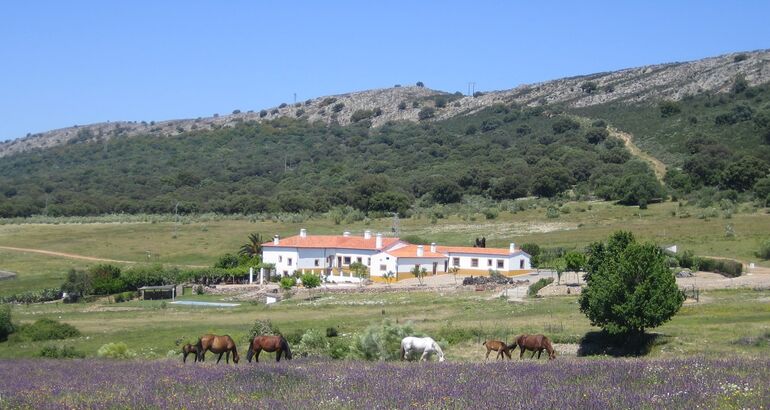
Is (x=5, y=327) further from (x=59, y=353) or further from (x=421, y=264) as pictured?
(x=421, y=264)

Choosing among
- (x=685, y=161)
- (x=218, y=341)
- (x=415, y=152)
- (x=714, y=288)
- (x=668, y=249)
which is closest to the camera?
(x=218, y=341)

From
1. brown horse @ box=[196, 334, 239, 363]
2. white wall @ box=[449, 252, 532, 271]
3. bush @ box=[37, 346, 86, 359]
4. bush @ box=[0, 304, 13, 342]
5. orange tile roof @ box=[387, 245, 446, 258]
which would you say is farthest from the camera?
orange tile roof @ box=[387, 245, 446, 258]

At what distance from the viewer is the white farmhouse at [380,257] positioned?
76.7 m

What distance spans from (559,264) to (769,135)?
81501 mm

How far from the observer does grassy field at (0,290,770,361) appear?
34031 millimetres

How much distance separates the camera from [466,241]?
306ft

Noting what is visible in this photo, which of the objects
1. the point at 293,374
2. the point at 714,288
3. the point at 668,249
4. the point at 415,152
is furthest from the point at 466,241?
the point at 415,152

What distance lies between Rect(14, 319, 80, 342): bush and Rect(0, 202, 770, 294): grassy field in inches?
1222

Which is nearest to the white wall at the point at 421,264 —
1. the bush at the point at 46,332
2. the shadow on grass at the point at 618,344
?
the bush at the point at 46,332

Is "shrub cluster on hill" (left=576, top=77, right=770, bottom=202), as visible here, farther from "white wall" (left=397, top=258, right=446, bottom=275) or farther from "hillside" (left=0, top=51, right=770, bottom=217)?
"white wall" (left=397, top=258, right=446, bottom=275)

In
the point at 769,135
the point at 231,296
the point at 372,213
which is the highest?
the point at 769,135

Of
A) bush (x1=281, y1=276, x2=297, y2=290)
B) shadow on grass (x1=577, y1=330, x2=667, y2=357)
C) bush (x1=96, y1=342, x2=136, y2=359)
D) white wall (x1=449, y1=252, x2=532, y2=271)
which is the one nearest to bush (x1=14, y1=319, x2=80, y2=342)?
bush (x1=96, y1=342, x2=136, y2=359)

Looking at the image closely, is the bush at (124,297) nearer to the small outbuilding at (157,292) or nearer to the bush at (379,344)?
the small outbuilding at (157,292)

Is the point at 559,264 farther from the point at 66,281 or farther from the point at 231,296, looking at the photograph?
the point at 66,281
